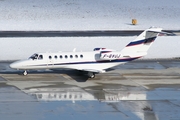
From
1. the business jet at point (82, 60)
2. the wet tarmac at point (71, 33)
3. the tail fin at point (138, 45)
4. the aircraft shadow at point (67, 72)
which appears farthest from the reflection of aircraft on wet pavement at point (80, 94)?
the wet tarmac at point (71, 33)

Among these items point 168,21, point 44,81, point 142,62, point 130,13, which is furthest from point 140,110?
point 130,13

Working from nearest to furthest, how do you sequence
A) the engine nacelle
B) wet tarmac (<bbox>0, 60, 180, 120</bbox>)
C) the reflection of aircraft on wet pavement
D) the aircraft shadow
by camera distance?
wet tarmac (<bbox>0, 60, 180, 120</bbox>)
the reflection of aircraft on wet pavement
the engine nacelle
the aircraft shadow

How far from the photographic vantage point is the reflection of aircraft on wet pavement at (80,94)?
3145cm

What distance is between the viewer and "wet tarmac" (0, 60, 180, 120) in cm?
2798

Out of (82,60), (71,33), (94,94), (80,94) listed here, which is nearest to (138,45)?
(82,60)

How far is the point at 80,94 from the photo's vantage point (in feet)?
107

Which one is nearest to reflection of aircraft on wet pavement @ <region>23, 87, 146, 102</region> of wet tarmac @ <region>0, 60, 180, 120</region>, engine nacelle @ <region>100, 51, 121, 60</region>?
wet tarmac @ <region>0, 60, 180, 120</region>

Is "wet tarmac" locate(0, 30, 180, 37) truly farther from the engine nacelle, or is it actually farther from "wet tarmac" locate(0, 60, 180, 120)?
the engine nacelle

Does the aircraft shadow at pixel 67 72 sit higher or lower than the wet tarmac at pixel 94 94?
higher

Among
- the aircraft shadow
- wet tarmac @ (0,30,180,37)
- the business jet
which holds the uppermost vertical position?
wet tarmac @ (0,30,180,37)

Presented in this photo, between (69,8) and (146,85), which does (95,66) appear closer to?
(146,85)

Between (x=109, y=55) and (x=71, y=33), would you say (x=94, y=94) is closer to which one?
(x=109, y=55)

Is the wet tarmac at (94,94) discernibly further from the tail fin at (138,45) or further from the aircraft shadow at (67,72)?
the tail fin at (138,45)

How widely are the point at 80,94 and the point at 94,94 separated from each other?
884 mm
